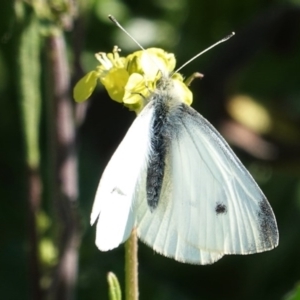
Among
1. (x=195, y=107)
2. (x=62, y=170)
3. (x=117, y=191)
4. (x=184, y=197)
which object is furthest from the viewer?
(x=195, y=107)

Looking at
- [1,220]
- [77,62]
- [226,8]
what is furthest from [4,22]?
[226,8]

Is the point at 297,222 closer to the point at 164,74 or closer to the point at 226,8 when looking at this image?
the point at 226,8

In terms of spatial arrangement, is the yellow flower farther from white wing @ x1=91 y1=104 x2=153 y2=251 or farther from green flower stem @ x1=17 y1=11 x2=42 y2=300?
green flower stem @ x1=17 y1=11 x2=42 y2=300

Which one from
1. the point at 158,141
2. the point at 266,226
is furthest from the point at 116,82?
the point at 266,226

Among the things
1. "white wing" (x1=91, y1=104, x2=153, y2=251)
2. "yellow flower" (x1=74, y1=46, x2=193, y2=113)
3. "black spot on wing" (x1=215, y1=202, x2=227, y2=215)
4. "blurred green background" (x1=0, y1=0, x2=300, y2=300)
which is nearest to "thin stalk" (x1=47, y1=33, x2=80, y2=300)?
"blurred green background" (x1=0, y1=0, x2=300, y2=300)

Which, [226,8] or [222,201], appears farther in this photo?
[226,8]

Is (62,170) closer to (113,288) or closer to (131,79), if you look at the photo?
(131,79)
